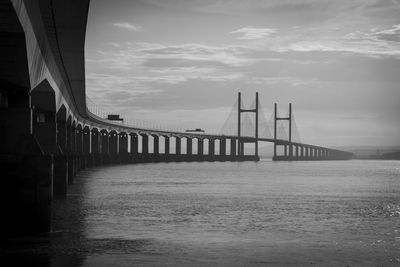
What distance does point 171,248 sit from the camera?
24844 mm

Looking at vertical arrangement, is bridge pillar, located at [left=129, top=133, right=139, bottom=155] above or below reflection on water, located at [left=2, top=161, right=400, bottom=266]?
above

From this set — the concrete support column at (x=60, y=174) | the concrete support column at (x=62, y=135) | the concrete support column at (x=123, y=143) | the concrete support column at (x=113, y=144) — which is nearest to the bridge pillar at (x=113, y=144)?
the concrete support column at (x=113, y=144)

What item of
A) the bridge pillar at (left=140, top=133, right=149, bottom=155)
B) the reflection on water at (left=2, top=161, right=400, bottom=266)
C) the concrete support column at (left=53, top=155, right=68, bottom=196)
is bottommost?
the reflection on water at (left=2, top=161, right=400, bottom=266)

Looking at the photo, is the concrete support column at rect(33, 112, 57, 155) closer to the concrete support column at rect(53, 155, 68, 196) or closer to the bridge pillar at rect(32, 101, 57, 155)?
the bridge pillar at rect(32, 101, 57, 155)

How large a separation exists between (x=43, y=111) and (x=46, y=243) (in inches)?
1103

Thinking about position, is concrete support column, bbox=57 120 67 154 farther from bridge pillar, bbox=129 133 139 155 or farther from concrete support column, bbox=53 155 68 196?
bridge pillar, bbox=129 133 139 155

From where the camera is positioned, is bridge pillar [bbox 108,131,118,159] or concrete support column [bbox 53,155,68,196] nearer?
concrete support column [bbox 53,155,68,196]

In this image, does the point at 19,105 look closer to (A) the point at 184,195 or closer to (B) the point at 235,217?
(B) the point at 235,217

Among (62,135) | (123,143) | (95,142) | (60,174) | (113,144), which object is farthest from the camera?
(123,143)

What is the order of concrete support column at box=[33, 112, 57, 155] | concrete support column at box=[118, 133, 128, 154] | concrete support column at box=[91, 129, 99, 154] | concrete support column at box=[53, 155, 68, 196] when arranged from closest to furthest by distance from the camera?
concrete support column at box=[53, 155, 68, 196] < concrete support column at box=[33, 112, 57, 155] < concrete support column at box=[91, 129, 99, 154] < concrete support column at box=[118, 133, 128, 154]

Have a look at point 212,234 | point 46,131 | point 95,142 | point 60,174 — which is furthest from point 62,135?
point 95,142

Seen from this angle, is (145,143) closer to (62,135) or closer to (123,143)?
(123,143)

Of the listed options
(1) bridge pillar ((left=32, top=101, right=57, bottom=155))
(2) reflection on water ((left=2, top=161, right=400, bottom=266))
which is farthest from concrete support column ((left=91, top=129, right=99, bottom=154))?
(2) reflection on water ((left=2, top=161, right=400, bottom=266))

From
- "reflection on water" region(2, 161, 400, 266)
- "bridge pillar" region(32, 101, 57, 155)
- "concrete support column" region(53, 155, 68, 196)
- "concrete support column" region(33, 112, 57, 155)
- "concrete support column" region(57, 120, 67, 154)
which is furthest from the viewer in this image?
"concrete support column" region(57, 120, 67, 154)
